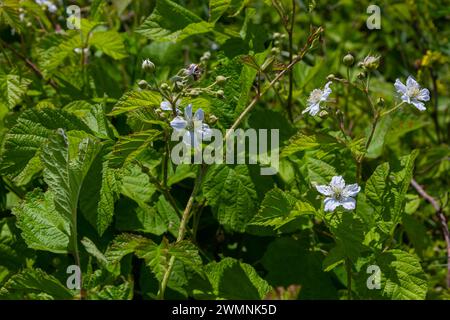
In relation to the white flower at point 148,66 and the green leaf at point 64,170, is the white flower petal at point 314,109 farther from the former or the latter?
the green leaf at point 64,170

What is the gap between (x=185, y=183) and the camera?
6.54ft

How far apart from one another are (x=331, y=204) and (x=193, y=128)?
360 mm

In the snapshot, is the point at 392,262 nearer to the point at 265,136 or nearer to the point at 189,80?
the point at 265,136

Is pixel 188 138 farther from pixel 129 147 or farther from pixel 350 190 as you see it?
pixel 350 190

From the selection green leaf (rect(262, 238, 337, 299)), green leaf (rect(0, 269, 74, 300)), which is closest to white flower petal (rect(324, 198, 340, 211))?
green leaf (rect(262, 238, 337, 299))

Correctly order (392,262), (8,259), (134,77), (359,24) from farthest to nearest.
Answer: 1. (359,24)
2. (134,77)
3. (8,259)
4. (392,262)

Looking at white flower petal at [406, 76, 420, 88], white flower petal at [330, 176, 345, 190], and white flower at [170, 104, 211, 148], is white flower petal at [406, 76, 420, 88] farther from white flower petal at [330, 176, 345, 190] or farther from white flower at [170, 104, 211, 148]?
white flower at [170, 104, 211, 148]

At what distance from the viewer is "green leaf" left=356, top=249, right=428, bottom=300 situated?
1.48 metres

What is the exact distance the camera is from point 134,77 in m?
2.21

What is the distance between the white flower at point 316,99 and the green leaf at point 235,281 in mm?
413

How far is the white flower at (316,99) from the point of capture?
1577 millimetres

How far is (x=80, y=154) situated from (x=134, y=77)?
0.85m

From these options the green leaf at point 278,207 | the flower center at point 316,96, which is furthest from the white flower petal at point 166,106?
the flower center at point 316,96
